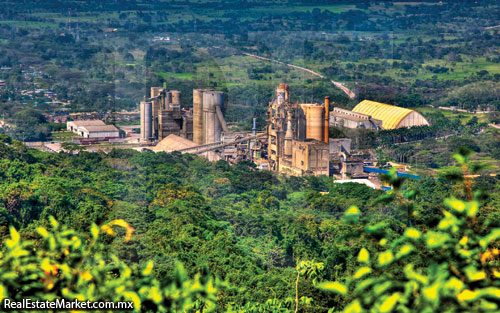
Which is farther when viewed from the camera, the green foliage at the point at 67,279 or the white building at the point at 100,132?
the white building at the point at 100,132

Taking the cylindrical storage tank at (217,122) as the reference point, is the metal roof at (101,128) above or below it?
below

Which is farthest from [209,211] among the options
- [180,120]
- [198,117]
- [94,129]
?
[94,129]

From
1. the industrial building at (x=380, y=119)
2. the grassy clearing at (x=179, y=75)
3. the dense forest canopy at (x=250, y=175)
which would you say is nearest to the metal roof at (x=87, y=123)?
the dense forest canopy at (x=250, y=175)

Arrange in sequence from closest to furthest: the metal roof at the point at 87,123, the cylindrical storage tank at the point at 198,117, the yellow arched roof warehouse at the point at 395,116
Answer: the cylindrical storage tank at the point at 198,117 → the yellow arched roof warehouse at the point at 395,116 → the metal roof at the point at 87,123

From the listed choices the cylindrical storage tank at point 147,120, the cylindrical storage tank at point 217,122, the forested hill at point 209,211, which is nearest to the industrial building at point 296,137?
the forested hill at point 209,211

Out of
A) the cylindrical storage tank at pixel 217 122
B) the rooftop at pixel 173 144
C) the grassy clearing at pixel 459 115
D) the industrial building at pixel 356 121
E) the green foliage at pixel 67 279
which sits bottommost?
the grassy clearing at pixel 459 115

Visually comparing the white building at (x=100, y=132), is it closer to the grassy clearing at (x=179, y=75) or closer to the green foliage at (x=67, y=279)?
the grassy clearing at (x=179, y=75)

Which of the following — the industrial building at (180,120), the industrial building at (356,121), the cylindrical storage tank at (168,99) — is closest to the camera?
the industrial building at (180,120)

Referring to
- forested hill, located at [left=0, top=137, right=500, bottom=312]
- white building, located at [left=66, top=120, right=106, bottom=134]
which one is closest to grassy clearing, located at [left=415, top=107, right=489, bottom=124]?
forested hill, located at [left=0, top=137, right=500, bottom=312]
